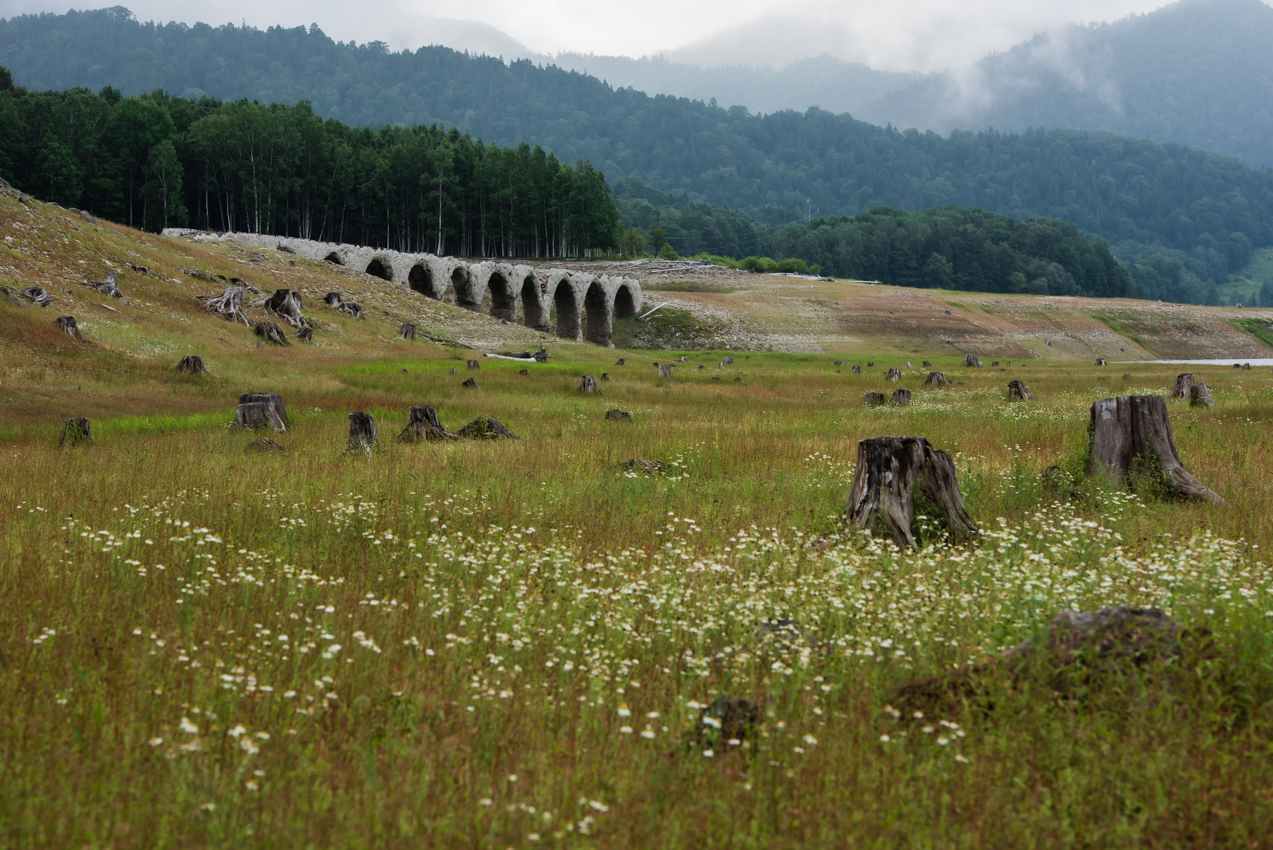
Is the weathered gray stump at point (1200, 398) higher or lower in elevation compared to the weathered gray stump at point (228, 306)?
lower

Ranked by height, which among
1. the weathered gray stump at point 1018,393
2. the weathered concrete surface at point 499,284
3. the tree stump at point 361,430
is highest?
the weathered concrete surface at point 499,284

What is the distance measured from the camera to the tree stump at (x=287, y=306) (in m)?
42.0

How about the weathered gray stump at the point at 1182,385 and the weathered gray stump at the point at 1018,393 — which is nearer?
the weathered gray stump at the point at 1182,385

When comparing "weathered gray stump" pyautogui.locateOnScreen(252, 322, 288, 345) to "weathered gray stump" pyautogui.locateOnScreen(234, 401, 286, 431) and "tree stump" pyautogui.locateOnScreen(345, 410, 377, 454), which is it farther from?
"tree stump" pyautogui.locateOnScreen(345, 410, 377, 454)

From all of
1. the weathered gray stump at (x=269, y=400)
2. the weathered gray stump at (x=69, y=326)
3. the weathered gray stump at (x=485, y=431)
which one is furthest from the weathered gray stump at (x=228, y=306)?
the weathered gray stump at (x=485, y=431)

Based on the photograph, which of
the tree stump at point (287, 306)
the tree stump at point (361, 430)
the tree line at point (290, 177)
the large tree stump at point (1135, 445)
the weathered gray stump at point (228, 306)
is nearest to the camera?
the large tree stump at point (1135, 445)

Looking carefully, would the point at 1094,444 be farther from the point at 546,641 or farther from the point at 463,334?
the point at 463,334

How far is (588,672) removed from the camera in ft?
16.7

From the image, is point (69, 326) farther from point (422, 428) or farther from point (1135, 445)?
point (1135, 445)

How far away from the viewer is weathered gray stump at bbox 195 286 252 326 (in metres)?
39.2

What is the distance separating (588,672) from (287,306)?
41.8 m

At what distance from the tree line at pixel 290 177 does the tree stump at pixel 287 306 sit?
61678 millimetres

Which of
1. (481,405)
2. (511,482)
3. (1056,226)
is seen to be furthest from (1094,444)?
(1056,226)

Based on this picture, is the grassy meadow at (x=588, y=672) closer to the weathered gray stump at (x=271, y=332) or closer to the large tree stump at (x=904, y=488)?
the large tree stump at (x=904, y=488)
